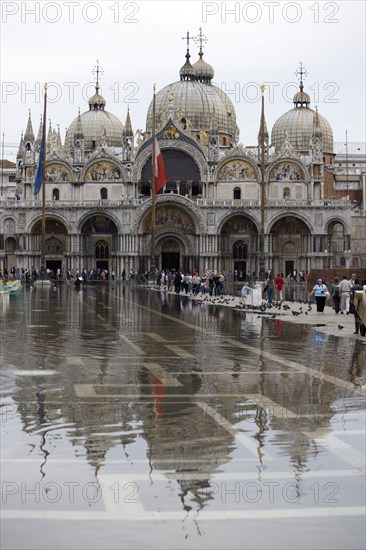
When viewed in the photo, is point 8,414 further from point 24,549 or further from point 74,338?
point 74,338

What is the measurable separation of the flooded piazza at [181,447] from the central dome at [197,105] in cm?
7833

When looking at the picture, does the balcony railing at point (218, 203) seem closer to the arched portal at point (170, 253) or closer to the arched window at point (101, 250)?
the arched window at point (101, 250)

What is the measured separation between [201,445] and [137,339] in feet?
47.2

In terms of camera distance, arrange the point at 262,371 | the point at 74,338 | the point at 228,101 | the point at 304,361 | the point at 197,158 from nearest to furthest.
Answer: the point at 262,371 < the point at 304,361 < the point at 74,338 < the point at 197,158 < the point at 228,101

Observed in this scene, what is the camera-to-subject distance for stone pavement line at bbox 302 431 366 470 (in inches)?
410

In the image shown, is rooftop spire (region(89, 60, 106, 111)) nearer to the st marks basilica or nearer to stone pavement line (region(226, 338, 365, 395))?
the st marks basilica

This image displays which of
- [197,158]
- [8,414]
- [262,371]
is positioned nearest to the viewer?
[8,414]

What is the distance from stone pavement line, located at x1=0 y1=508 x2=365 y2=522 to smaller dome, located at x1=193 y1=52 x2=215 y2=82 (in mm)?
101699

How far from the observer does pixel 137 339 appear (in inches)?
1006

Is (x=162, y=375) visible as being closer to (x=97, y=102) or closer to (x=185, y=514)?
(x=185, y=514)

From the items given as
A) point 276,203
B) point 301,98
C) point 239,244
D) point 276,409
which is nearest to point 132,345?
point 276,409

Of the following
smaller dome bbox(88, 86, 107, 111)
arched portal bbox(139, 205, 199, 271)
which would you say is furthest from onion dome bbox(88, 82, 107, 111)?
arched portal bbox(139, 205, 199, 271)

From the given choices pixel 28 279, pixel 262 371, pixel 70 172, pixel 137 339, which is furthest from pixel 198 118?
pixel 262 371

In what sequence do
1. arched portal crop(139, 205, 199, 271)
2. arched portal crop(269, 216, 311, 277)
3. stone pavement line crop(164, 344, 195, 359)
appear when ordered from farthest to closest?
arched portal crop(139, 205, 199, 271) → arched portal crop(269, 216, 311, 277) → stone pavement line crop(164, 344, 195, 359)
